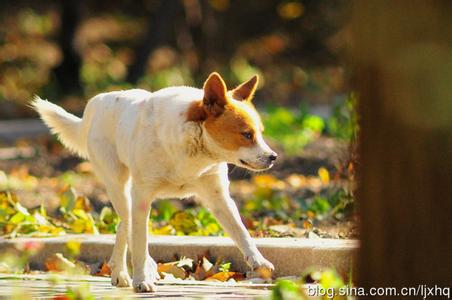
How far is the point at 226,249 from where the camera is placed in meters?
7.12

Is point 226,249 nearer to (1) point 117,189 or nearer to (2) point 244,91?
(1) point 117,189

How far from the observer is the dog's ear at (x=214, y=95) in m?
6.10

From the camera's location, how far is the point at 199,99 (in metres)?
6.34

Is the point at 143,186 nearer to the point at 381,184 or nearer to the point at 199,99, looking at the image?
the point at 199,99

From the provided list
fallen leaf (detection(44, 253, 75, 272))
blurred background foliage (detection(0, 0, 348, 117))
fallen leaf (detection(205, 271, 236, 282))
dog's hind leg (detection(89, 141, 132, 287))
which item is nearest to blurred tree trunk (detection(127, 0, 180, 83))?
blurred background foliage (detection(0, 0, 348, 117))

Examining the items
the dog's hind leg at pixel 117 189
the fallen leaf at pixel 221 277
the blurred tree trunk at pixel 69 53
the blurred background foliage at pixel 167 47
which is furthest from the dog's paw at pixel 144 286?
the blurred tree trunk at pixel 69 53

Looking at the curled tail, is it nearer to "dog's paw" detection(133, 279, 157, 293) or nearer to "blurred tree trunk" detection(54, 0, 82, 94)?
"dog's paw" detection(133, 279, 157, 293)

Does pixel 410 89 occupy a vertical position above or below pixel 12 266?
above

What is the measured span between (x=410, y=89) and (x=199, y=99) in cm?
281

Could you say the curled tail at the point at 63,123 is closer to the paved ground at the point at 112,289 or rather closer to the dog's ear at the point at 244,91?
the paved ground at the point at 112,289

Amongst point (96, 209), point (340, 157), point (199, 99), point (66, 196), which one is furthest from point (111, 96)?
point (96, 209)

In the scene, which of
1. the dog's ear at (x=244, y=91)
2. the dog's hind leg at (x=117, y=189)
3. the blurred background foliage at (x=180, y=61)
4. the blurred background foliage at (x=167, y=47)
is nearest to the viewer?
the dog's ear at (x=244, y=91)

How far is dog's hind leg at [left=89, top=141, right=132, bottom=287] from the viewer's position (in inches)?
264

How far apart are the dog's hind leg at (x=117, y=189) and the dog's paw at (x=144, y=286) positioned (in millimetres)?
535
